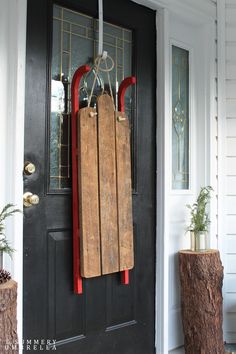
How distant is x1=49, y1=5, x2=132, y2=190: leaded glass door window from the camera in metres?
2.00

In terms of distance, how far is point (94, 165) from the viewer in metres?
2.02

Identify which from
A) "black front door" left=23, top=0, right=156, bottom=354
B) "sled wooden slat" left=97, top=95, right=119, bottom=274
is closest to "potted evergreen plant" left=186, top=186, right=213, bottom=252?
"black front door" left=23, top=0, right=156, bottom=354

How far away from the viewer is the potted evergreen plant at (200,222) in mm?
2416

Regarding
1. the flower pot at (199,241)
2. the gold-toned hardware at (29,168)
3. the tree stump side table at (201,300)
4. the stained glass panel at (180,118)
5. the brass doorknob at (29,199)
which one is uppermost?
the stained glass panel at (180,118)

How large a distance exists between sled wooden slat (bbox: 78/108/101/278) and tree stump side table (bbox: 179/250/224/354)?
0.59 m

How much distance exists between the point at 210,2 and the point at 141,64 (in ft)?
2.38

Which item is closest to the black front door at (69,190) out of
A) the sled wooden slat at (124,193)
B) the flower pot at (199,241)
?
the sled wooden slat at (124,193)

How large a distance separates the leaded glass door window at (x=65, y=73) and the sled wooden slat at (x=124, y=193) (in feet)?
0.77

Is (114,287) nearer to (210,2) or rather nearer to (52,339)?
(52,339)

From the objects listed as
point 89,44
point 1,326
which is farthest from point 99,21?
point 1,326

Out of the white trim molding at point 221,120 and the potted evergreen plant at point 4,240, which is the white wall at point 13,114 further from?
the white trim molding at point 221,120

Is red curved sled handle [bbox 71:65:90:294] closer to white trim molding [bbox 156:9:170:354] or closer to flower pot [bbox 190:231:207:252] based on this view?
white trim molding [bbox 156:9:170:354]

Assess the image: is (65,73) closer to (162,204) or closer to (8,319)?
(162,204)

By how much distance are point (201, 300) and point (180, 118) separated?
1.07m
